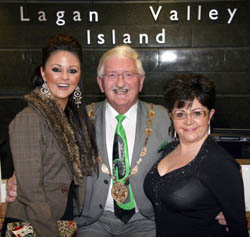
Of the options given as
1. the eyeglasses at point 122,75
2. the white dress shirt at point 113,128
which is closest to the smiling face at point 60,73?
the eyeglasses at point 122,75

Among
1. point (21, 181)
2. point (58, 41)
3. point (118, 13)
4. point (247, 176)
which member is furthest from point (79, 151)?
point (118, 13)

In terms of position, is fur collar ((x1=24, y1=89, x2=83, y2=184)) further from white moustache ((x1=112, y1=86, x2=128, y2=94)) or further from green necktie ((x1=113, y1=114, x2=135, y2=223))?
white moustache ((x1=112, y1=86, x2=128, y2=94))

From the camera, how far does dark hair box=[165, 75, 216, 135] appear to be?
1753 mm

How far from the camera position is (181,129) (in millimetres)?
1852

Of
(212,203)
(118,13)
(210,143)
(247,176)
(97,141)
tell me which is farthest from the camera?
(118,13)

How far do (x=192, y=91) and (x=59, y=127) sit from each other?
81 centimetres

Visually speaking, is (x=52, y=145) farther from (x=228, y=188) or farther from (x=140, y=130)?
(x=228, y=188)

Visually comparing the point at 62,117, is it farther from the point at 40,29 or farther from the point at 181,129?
the point at 40,29

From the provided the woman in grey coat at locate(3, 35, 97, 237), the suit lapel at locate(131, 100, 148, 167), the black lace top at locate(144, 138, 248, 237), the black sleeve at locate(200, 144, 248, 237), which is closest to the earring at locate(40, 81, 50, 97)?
the woman in grey coat at locate(3, 35, 97, 237)

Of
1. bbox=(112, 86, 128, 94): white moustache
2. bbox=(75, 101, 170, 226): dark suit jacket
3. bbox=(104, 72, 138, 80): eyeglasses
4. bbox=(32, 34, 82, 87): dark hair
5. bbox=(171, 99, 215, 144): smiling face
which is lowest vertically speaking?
bbox=(75, 101, 170, 226): dark suit jacket

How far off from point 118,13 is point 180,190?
11.4ft

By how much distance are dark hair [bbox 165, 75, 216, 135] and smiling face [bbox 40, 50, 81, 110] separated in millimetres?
676

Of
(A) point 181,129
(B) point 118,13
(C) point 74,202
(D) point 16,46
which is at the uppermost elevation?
(B) point 118,13

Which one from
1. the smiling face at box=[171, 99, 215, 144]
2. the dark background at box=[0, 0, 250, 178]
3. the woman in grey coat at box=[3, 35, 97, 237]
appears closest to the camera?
the woman in grey coat at box=[3, 35, 97, 237]
